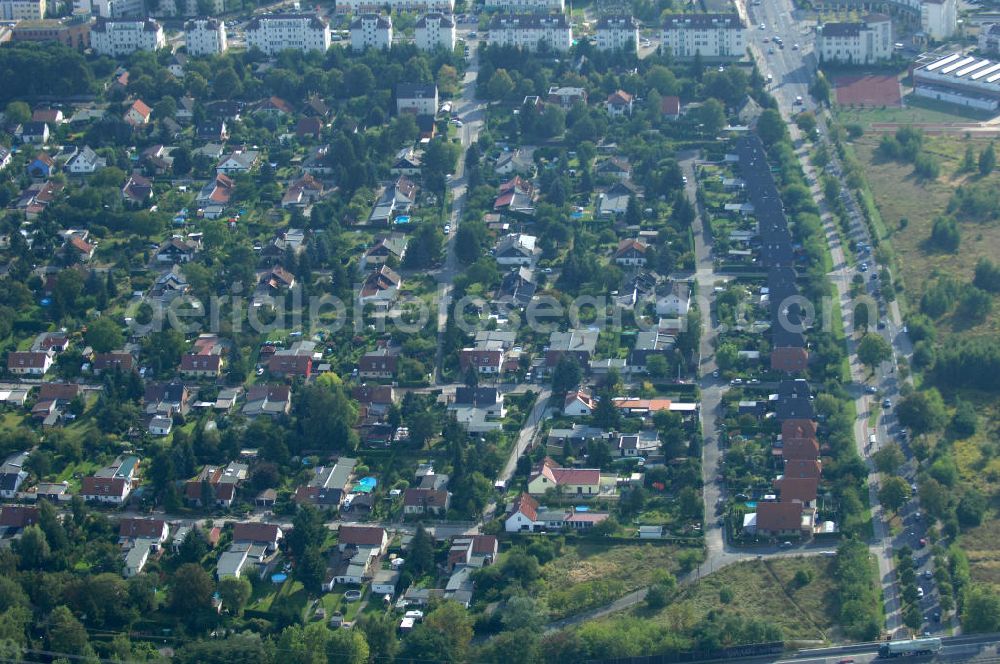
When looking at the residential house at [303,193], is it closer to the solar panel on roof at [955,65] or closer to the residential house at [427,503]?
the residential house at [427,503]

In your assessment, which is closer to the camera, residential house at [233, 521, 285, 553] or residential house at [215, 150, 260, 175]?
residential house at [233, 521, 285, 553]

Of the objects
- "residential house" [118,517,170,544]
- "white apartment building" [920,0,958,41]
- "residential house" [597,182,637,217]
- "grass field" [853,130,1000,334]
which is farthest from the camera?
"white apartment building" [920,0,958,41]

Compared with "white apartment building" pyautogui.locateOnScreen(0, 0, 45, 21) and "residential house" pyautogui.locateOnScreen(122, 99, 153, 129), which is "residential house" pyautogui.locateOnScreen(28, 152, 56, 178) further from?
"white apartment building" pyautogui.locateOnScreen(0, 0, 45, 21)

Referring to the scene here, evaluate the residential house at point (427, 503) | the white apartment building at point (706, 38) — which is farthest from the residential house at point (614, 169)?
the residential house at point (427, 503)

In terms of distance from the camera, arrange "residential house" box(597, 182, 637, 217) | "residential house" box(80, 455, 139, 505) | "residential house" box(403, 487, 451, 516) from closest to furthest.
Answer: "residential house" box(403, 487, 451, 516) → "residential house" box(80, 455, 139, 505) → "residential house" box(597, 182, 637, 217)

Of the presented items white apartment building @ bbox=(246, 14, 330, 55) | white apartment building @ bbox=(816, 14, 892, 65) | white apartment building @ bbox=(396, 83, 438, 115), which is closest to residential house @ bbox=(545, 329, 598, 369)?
white apartment building @ bbox=(396, 83, 438, 115)

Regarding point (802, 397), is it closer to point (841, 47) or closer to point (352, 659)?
point (352, 659)

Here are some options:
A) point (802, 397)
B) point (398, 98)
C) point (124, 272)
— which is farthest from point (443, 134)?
point (802, 397)
